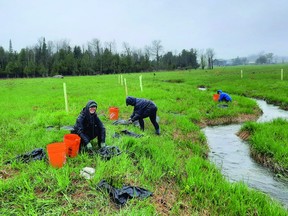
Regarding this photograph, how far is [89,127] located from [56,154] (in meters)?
1.31

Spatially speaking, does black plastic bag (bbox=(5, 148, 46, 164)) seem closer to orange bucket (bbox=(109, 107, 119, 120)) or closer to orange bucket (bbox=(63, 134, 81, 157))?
orange bucket (bbox=(63, 134, 81, 157))

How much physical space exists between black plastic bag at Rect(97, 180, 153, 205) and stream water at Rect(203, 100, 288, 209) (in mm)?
2468

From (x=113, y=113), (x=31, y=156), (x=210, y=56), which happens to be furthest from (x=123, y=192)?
(x=210, y=56)

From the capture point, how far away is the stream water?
566 centimetres

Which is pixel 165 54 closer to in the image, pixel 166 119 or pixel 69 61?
pixel 69 61

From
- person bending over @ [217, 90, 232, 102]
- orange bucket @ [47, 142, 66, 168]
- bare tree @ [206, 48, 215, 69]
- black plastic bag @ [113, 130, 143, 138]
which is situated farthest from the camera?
bare tree @ [206, 48, 215, 69]

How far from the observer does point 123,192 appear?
172 inches

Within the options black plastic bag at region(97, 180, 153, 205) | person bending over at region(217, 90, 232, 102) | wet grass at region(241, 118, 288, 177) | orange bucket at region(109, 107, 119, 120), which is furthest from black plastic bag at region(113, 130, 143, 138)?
person bending over at region(217, 90, 232, 102)

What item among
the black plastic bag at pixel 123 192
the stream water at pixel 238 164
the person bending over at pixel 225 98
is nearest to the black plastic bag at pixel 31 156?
the black plastic bag at pixel 123 192

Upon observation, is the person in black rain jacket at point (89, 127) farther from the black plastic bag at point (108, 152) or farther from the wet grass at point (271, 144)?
the wet grass at point (271, 144)

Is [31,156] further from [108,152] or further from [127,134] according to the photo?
[127,134]

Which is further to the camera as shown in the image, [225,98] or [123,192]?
[225,98]

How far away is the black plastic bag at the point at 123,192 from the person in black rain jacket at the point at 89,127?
5.66 feet

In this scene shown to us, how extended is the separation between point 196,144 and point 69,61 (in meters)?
68.7
